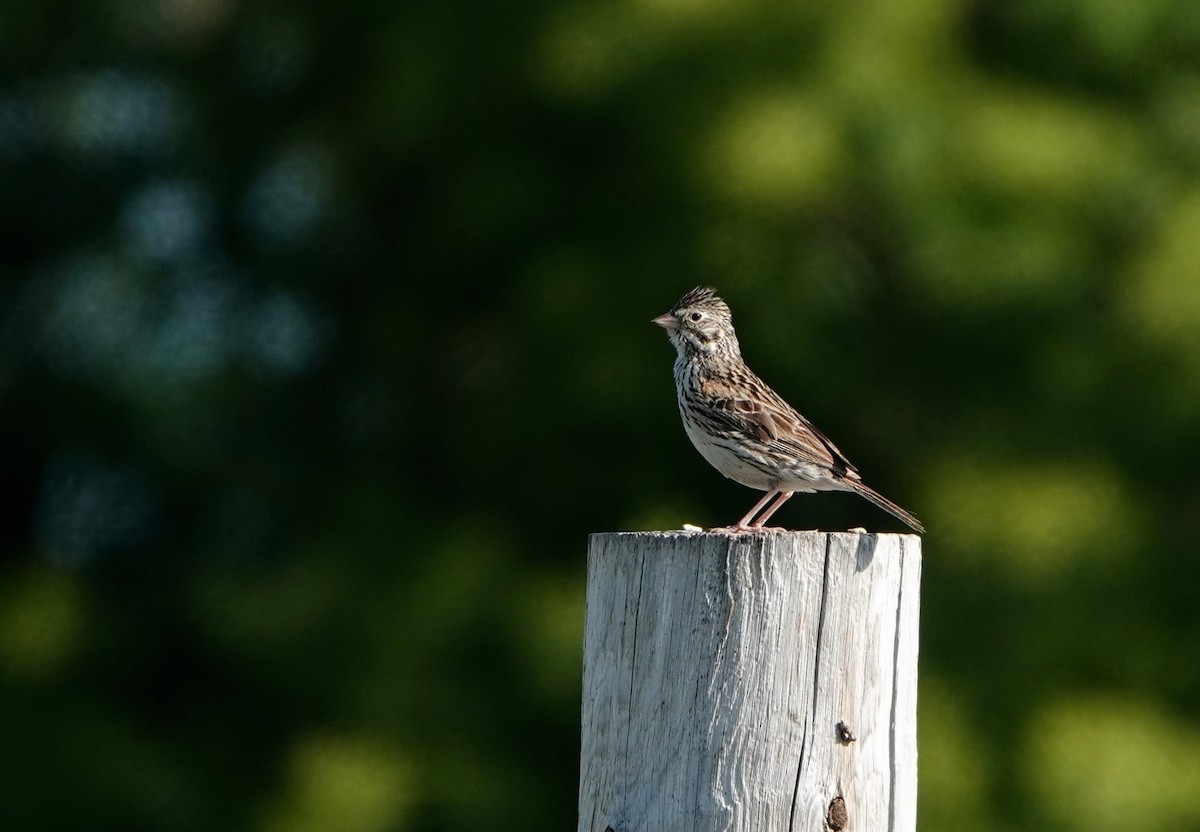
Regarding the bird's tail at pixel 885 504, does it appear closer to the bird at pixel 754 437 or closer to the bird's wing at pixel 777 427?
the bird at pixel 754 437

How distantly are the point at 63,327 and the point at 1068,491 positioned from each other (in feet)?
23.3

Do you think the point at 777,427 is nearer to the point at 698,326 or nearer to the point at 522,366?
the point at 698,326

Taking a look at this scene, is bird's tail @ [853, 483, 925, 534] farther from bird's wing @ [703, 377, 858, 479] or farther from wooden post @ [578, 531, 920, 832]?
wooden post @ [578, 531, 920, 832]

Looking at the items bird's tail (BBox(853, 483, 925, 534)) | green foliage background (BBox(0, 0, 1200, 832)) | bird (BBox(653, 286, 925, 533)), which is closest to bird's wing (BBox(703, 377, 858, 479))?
bird (BBox(653, 286, 925, 533))

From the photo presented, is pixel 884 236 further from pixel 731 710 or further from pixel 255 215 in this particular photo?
pixel 731 710

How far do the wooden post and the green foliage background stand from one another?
6062 millimetres

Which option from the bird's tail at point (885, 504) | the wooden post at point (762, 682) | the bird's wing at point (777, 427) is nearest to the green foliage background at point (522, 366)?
the bird's wing at point (777, 427)

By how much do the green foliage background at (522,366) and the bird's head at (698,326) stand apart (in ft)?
8.64

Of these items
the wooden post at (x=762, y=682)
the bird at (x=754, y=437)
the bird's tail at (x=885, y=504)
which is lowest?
the wooden post at (x=762, y=682)

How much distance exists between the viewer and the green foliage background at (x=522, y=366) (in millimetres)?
10688

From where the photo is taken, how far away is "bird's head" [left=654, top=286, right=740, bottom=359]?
7.94 metres

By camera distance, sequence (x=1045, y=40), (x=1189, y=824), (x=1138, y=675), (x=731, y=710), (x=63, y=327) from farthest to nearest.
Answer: (x=63, y=327), (x=1045, y=40), (x=1138, y=675), (x=1189, y=824), (x=731, y=710)

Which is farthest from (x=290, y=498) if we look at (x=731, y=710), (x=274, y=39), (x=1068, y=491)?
(x=731, y=710)

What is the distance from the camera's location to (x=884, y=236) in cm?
1112
